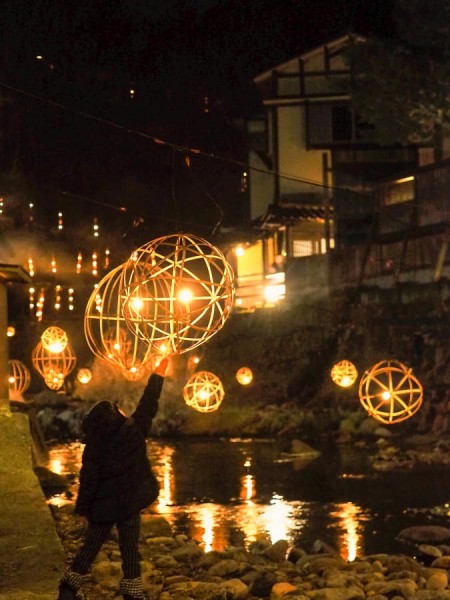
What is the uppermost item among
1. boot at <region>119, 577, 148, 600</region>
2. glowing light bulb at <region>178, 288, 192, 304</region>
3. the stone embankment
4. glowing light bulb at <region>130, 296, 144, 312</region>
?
glowing light bulb at <region>178, 288, 192, 304</region>

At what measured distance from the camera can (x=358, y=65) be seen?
2183 centimetres

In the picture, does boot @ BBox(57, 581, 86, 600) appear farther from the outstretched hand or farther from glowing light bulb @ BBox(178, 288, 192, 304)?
glowing light bulb @ BBox(178, 288, 192, 304)

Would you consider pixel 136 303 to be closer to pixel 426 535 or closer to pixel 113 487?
pixel 113 487

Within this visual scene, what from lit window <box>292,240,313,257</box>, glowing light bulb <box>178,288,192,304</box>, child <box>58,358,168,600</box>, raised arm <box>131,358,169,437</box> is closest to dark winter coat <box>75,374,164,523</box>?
child <box>58,358,168,600</box>

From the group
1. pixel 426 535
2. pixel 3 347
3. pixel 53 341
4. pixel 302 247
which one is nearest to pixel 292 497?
pixel 426 535

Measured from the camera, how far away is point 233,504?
17797mm

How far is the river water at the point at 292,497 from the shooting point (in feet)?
48.5

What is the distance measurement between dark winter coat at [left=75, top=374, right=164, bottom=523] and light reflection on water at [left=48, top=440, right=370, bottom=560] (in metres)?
6.42

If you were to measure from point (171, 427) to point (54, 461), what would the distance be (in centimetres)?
821

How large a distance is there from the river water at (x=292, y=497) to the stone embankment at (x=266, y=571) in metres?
0.78

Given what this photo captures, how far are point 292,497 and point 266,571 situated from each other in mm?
8119

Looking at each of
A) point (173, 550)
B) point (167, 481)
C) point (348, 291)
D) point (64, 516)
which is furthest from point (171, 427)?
point (173, 550)

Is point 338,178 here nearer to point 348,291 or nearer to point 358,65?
point 348,291

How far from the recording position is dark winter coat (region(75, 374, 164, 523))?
7.46m
